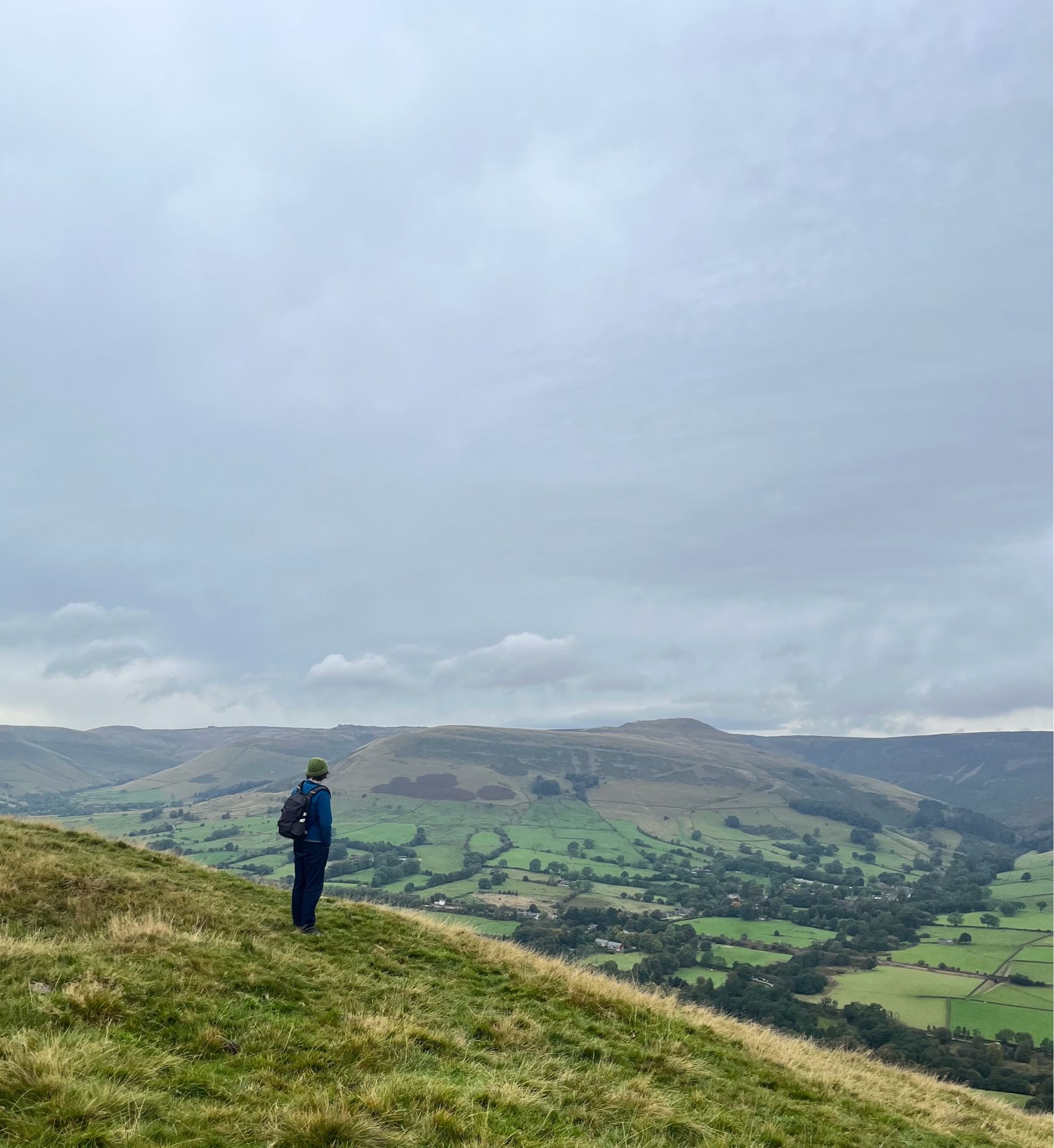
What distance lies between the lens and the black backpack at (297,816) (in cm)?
1489

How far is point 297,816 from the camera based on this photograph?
15.0 metres

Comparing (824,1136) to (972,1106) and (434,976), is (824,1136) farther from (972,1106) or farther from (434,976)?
(972,1106)

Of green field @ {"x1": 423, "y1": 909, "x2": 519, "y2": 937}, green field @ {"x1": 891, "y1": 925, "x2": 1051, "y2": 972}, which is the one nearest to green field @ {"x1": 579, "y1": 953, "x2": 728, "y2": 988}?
green field @ {"x1": 423, "y1": 909, "x2": 519, "y2": 937}

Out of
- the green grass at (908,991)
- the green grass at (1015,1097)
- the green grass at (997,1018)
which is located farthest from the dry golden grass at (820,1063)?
the green grass at (997,1018)

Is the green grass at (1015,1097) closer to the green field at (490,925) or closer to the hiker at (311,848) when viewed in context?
the green field at (490,925)

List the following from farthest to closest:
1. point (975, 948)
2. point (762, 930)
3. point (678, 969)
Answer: point (762, 930)
point (975, 948)
point (678, 969)

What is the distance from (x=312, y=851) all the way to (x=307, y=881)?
900mm

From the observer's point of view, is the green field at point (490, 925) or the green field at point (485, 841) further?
the green field at point (485, 841)

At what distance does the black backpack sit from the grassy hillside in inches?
81.0

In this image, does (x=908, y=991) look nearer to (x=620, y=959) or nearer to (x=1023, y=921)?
(x=620, y=959)

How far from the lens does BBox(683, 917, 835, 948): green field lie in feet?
287

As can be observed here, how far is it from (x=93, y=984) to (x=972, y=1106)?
19591mm

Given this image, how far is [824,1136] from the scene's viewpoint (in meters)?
10.4

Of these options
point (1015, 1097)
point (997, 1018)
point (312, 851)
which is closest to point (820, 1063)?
point (312, 851)
